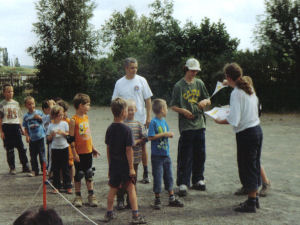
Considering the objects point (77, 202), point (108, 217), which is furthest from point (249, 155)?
point (77, 202)

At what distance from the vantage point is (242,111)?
480 cm

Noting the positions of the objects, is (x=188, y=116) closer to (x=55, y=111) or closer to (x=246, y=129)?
(x=246, y=129)

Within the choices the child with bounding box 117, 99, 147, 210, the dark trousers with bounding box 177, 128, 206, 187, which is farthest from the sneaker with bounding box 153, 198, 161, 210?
the dark trousers with bounding box 177, 128, 206, 187

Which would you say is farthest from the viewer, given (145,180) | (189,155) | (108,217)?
(145,180)

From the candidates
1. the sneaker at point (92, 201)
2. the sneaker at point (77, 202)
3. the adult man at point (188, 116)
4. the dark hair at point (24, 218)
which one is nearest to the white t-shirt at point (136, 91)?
the adult man at point (188, 116)

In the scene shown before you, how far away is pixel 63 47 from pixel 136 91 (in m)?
24.1

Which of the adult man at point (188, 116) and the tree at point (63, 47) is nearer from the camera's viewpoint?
the adult man at point (188, 116)

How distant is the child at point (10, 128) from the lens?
7.16 m

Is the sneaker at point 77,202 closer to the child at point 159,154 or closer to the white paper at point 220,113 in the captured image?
the child at point 159,154

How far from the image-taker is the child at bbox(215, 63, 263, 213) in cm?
475

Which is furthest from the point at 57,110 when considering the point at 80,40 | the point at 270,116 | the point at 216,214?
the point at 80,40

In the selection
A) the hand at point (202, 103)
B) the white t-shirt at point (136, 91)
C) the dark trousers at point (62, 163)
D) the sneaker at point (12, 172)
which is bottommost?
A: the sneaker at point (12, 172)

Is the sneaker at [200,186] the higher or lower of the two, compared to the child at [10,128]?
lower

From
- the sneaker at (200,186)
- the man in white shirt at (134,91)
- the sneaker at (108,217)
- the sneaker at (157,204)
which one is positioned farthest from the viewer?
the man in white shirt at (134,91)
